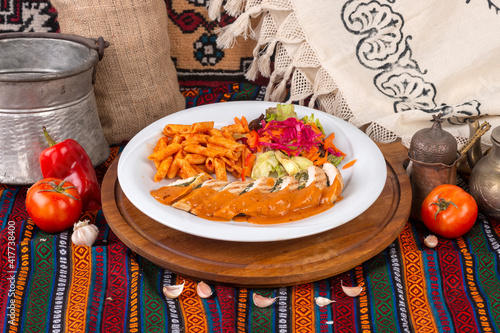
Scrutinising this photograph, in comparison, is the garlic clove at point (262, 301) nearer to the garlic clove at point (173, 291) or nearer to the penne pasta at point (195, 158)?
the garlic clove at point (173, 291)

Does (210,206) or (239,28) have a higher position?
(239,28)

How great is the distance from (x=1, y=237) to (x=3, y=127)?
0.52m

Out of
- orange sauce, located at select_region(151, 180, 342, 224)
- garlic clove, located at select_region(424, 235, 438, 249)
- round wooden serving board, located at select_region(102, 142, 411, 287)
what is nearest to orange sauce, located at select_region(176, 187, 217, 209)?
orange sauce, located at select_region(151, 180, 342, 224)

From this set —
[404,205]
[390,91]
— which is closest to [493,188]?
[404,205]

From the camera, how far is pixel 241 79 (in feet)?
10.3

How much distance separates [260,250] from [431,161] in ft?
2.65

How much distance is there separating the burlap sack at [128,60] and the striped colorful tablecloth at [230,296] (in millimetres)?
882

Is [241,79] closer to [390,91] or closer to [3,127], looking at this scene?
[390,91]

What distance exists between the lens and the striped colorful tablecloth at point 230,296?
1.71 metres

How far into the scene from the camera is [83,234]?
2029 millimetres

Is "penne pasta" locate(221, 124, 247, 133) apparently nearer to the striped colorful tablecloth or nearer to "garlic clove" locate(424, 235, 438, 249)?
the striped colorful tablecloth

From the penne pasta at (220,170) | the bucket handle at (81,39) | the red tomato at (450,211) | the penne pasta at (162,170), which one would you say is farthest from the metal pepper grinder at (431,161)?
the bucket handle at (81,39)

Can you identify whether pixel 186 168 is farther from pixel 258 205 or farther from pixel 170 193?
pixel 258 205

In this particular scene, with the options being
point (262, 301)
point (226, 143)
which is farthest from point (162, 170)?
point (262, 301)
